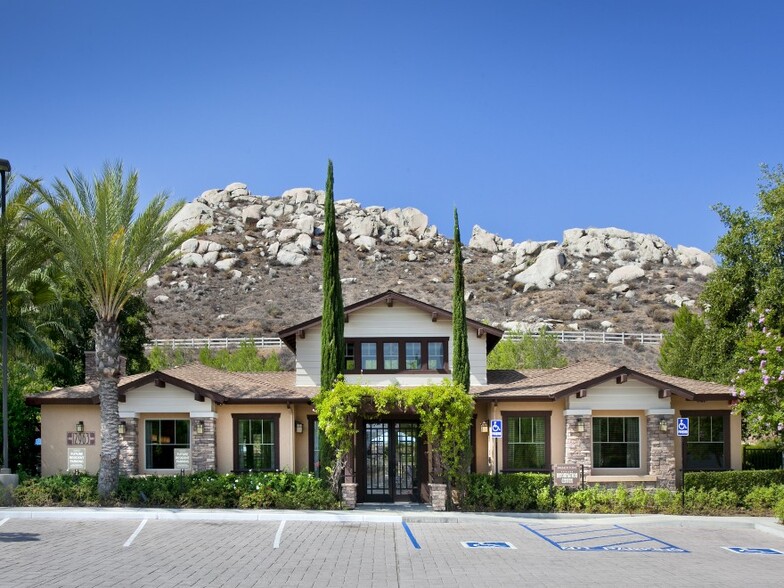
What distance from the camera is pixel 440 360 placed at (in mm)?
27516

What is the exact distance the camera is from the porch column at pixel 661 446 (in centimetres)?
2523

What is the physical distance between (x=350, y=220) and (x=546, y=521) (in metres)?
83.9

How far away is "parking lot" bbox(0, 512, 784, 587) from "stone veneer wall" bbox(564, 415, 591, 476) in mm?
2539

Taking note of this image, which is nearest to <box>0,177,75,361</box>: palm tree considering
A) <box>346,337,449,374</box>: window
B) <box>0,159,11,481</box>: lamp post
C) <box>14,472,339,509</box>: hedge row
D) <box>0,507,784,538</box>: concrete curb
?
<box>0,159,11,481</box>: lamp post

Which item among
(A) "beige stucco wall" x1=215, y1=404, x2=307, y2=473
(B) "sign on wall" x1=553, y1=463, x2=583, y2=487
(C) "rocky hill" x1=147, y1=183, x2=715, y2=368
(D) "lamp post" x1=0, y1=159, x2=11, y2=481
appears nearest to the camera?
(D) "lamp post" x1=0, y1=159, x2=11, y2=481

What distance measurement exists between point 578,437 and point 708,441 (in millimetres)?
4659

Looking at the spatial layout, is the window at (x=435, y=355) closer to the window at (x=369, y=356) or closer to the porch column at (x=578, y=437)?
the window at (x=369, y=356)

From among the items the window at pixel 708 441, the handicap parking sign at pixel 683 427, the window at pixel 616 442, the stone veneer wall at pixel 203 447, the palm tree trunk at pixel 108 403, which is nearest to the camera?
the palm tree trunk at pixel 108 403

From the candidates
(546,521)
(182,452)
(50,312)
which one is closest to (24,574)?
(182,452)

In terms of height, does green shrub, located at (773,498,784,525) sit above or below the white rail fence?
below

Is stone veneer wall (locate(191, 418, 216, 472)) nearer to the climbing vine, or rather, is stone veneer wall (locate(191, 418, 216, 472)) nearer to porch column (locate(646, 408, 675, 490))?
the climbing vine

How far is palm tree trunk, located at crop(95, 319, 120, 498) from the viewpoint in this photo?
2353cm

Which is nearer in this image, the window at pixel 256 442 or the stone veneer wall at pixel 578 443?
the stone veneer wall at pixel 578 443

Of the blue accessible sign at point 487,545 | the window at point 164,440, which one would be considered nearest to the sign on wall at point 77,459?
the window at point 164,440
